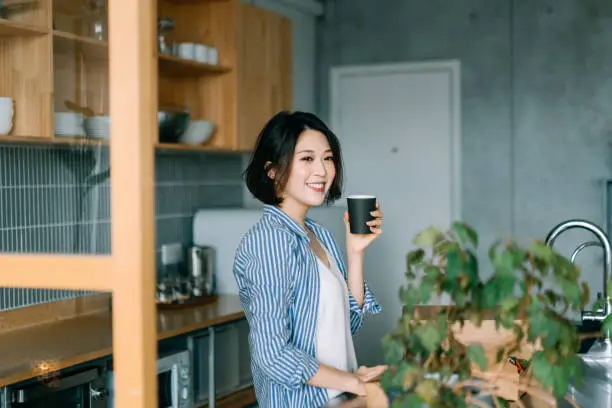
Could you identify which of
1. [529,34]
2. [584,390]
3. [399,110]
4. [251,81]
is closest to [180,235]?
[251,81]

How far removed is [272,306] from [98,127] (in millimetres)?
634

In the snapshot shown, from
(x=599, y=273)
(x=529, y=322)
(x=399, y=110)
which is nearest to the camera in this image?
(x=529, y=322)

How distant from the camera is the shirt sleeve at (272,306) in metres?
1.87

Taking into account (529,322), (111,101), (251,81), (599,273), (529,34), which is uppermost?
(529,34)

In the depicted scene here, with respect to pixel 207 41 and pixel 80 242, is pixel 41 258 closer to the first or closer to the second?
pixel 80 242

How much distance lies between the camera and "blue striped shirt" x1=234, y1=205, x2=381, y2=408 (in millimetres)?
1875

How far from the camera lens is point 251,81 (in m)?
4.37

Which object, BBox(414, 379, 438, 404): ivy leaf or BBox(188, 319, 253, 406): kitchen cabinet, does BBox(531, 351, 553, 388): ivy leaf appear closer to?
BBox(414, 379, 438, 404): ivy leaf

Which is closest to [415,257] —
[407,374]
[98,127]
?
[407,374]

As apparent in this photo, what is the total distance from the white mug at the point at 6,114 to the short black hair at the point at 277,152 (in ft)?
1.89

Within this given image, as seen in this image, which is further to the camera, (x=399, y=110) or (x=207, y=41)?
(x=399, y=110)

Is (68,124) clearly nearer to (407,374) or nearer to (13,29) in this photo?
(13,29)

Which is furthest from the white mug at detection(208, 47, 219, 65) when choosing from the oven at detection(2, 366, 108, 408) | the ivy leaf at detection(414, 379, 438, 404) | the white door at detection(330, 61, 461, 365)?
the ivy leaf at detection(414, 379, 438, 404)

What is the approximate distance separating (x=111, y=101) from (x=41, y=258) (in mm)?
294
